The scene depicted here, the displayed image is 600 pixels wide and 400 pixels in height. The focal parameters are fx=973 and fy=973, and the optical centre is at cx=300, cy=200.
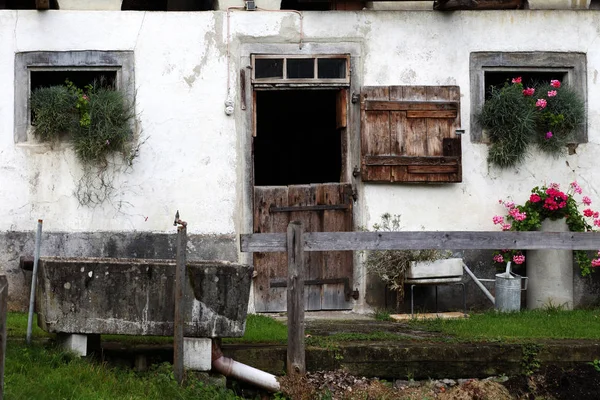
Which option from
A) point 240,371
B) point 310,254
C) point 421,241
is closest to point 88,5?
point 310,254

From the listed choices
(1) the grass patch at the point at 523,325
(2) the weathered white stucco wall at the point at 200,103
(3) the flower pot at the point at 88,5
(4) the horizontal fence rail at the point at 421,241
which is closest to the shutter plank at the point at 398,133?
(2) the weathered white stucco wall at the point at 200,103

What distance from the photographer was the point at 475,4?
11258mm

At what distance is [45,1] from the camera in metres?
10.9

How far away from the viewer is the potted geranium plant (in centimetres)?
1124

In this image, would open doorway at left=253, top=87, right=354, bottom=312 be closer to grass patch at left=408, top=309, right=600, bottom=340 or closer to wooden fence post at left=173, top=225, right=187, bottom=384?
grass patch at left=408, top=309, right=600, bottom=340

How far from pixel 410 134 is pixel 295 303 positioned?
3.56 metres

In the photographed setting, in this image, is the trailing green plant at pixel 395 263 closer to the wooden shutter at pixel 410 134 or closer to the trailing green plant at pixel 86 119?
the wooden shutter at pixel 410 134

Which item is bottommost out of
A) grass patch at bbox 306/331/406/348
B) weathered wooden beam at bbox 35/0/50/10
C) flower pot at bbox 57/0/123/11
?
grass patch at bbox 306/331/406/348

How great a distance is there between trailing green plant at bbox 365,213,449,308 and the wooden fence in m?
1.97

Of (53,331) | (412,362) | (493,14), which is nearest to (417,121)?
(493,14)

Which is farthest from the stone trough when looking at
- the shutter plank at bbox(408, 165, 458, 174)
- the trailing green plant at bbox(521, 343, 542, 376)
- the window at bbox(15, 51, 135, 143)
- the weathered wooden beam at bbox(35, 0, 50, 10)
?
the weathered wooden beam at bbox(35, 0, 50, 10)

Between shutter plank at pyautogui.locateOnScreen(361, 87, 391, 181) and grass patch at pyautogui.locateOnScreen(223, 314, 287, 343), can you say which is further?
shutter plank at pyautogui.locateOnScreen(361, 87, 391, 181)

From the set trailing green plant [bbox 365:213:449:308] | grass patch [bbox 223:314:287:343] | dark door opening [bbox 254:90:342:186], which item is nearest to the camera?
grass patch [bbox 223:314:287:343]

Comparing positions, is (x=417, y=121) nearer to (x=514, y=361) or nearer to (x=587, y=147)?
(x=587, y=147)
